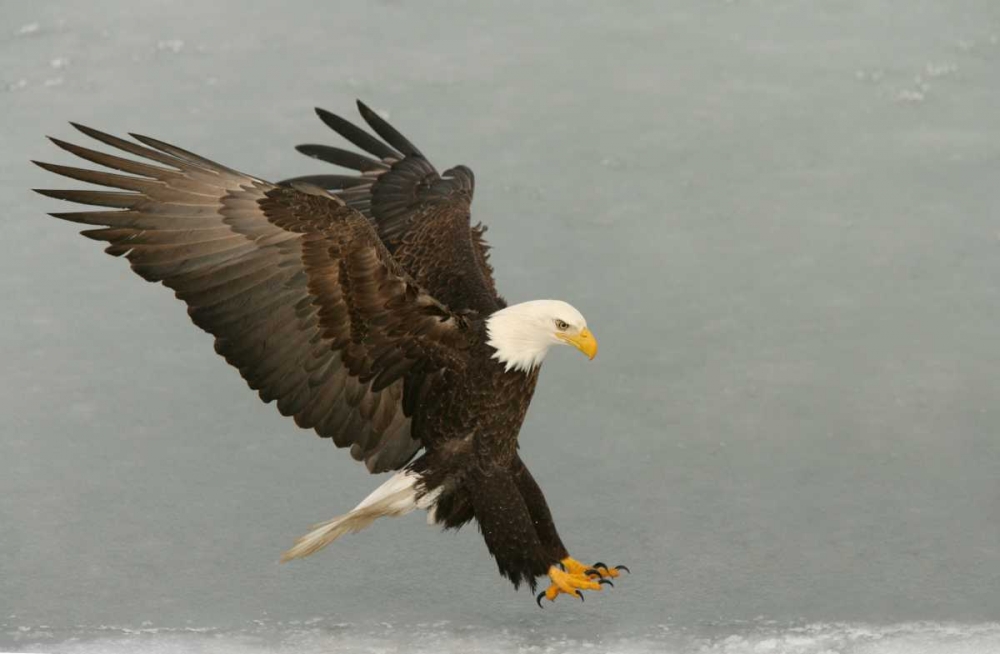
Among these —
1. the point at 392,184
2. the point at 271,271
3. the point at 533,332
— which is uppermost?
the point at 392,184

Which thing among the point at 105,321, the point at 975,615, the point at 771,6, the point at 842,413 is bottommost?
the point at 975,615

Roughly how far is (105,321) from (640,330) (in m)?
1.61

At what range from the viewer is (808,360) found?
538 cm

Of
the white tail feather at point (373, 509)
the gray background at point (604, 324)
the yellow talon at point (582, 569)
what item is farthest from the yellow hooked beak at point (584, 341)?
the gray background at point (604, 324)

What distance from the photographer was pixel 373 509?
164 inches

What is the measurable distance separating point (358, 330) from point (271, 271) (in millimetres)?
231

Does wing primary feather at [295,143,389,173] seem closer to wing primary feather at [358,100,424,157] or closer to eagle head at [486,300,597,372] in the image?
wing primary feather at [358,100,424,157]

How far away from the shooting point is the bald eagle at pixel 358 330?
3926mm

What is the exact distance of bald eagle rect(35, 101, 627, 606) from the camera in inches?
155

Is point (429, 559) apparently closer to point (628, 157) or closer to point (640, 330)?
point (640, 330)

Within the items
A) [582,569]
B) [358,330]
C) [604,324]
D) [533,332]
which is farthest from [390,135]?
[582,569]

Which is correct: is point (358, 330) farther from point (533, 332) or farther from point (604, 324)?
point (604, 324)

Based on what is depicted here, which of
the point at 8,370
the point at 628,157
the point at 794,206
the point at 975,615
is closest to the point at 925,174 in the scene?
the point at 794,206

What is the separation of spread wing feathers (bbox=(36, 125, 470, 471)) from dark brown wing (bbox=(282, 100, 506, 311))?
1.81ft
